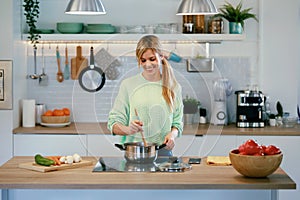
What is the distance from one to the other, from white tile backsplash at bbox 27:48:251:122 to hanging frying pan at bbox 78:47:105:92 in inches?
2.1

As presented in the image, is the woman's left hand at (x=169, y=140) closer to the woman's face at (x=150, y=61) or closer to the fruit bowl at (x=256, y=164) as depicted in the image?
the woman's face at (x=150, y=61)

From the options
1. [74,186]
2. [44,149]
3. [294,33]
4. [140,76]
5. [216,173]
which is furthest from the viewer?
[294,33]

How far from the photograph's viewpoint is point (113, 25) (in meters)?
5.61

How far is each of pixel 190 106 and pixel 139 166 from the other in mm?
2145

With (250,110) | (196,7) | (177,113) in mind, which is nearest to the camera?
(177,113)

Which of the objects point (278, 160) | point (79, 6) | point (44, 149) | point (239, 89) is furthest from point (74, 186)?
point (239, 89)

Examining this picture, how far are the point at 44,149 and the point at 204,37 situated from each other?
1710 millimetres

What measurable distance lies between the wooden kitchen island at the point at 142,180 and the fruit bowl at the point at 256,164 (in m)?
0.04

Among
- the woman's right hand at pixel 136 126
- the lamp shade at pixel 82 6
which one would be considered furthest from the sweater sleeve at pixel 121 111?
the lamp shade at pixel 82 6

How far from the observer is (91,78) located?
5.63 m

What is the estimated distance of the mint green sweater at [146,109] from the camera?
11.5 feet

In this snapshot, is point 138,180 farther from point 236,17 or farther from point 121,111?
point 236,17

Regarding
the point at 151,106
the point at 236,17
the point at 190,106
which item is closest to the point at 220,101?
the point at 190,106

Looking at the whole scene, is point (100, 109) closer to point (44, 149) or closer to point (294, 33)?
point (44, 149)
